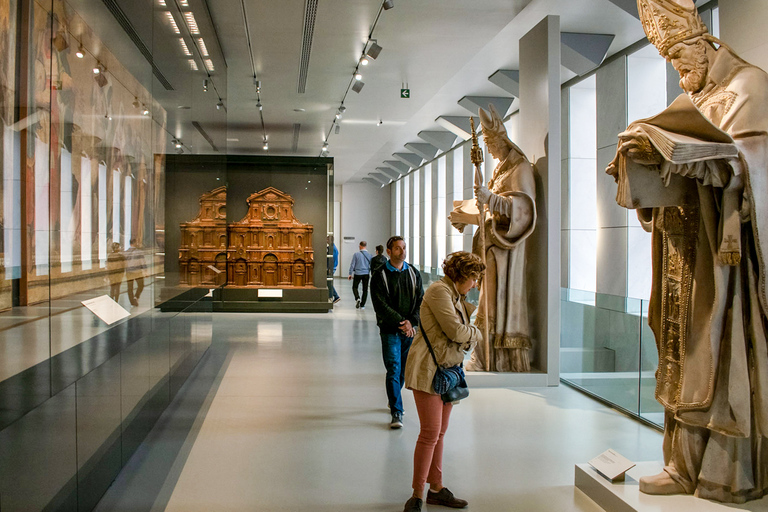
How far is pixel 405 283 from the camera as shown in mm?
5684

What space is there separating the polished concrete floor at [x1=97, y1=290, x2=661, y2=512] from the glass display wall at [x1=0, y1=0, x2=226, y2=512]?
40 centimetres

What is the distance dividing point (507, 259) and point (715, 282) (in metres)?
3.96

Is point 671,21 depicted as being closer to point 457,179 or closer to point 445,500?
point 445,500

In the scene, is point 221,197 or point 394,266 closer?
point 394,266

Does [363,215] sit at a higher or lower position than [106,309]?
higher

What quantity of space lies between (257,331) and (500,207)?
21.3 ft

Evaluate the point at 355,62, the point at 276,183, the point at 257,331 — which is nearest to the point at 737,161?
the point at 355,62

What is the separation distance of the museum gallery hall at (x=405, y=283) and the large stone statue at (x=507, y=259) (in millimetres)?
34

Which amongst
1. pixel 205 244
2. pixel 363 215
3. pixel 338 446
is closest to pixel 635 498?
pixel 338 446

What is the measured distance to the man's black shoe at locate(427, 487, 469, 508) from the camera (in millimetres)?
3893

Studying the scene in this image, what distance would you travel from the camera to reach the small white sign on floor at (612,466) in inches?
154

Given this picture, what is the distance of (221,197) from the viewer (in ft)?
33.3

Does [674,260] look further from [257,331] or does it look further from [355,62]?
[257,331]

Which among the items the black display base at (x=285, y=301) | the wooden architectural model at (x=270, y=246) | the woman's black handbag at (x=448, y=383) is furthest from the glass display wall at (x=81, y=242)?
the wooden architectural model at (x=270, y=246)
